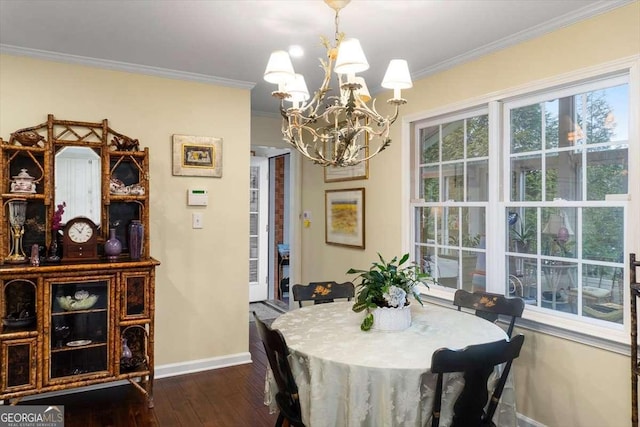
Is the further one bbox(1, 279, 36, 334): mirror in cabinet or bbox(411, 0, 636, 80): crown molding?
bbox(1, 279, 36, 334): mirror in cabinet

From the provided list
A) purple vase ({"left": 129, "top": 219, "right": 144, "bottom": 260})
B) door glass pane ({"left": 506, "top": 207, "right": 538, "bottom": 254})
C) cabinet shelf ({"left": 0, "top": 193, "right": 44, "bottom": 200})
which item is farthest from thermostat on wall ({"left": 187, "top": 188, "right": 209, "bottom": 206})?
door glass pane ({"left": 506, "top": 207, "right": 538, "bottom": 254})

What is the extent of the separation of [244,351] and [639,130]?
331 cm

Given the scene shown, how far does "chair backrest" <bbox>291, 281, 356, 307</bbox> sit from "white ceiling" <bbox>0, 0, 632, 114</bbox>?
1.63 m

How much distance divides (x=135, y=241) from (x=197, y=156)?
931 mm

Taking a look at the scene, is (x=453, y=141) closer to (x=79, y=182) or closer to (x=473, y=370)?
(x=473, y=370)

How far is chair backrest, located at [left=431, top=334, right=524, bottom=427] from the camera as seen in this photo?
5.30 ft

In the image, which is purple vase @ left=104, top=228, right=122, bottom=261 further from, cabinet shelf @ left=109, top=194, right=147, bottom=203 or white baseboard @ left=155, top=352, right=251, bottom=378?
white baseboard @ left=155, top=352, right=251, bottom=378

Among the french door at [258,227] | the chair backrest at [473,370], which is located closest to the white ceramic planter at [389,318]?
the chair backrest at [473,370]

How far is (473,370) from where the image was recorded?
5.45ft

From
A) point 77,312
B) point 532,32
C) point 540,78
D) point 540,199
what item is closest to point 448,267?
point 540,199

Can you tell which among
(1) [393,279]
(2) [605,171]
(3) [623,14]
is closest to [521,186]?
(2) [605,171]

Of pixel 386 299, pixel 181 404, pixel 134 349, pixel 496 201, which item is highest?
pixel 496 201

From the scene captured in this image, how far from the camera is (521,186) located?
9.20 feet

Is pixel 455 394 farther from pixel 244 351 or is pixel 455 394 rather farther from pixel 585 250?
pixel 244 351
